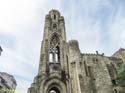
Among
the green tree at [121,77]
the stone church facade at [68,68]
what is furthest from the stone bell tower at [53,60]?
the green tree at [121,77]

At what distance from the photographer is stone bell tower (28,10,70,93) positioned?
1200 inches

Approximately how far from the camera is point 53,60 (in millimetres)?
34844

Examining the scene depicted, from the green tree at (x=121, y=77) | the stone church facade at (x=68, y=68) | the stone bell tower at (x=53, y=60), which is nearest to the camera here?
the green tree at (x=121, y=77)

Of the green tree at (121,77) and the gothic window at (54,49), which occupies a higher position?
the gothic window at (54,49)

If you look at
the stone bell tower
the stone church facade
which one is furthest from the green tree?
the stone bell tower

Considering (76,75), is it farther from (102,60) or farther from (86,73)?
(102,60)

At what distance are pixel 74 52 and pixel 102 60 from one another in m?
4.89

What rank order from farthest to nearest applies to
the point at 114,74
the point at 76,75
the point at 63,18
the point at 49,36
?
the point at 63,18
the point at 49,36
the point at 114,74
the point at 76,75

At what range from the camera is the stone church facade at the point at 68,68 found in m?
25.1

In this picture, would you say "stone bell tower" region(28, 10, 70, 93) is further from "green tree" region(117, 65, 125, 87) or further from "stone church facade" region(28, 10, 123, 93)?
"green tree" region(117, 65, 125, 87)

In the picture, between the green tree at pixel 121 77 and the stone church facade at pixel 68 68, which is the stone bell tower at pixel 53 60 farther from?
the green tree at pixel 121 77

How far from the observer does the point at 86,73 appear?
2591 centimetres

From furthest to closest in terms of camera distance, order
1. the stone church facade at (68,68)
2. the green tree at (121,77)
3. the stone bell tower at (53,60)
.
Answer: the stone bell tower at (53,60)
the stone church facade at (68,68)
the green tree at (121,77)

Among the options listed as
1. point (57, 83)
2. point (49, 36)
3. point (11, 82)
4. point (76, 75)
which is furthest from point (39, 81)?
point (11, 82)
